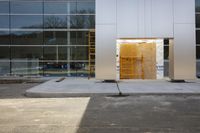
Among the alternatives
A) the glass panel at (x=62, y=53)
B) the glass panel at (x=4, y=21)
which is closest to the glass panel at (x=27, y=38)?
the glass panel at (x=4, y=21)

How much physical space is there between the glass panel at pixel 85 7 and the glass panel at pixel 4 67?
7395 millimetres

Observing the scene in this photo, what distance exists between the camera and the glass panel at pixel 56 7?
85.4 ft

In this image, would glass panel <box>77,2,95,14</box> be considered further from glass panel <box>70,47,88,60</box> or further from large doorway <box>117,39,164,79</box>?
large doorway <box>117,39,164,79</box>

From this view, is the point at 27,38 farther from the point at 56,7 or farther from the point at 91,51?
the point at 91,51

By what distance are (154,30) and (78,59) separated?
26.7 ft

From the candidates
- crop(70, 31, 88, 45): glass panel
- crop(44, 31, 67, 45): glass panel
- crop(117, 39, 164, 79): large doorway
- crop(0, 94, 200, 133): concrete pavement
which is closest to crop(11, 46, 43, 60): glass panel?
crop(44, 31, 67, 45): glass panel

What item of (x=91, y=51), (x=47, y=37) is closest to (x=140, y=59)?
(x=91, y=51)

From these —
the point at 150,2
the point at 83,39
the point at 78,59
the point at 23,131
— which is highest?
the point at 150,2

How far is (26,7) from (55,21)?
270cm

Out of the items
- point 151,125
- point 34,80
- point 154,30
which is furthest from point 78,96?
point 34,80

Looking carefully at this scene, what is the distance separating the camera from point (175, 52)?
1977 cm

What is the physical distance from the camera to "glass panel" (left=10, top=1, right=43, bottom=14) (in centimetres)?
2603

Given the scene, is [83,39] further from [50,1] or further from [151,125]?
[151,125]

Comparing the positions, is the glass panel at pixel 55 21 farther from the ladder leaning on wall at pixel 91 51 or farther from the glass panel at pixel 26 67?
the glass panel at pixel 26 67
